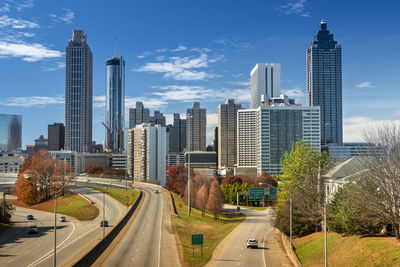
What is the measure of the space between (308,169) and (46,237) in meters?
43.1

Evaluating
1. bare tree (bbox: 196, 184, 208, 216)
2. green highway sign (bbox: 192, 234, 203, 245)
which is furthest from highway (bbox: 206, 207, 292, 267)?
bare tree (bbox: 196, 184, 208, 216)

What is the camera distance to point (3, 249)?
2157 inches

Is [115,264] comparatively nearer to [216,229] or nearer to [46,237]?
[46,237]

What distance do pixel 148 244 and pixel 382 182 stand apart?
29228 millimetres

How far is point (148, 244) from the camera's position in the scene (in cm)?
5162

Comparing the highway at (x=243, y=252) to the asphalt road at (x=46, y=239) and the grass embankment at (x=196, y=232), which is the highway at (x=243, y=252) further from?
the asphalt road at (x=46, y=239)

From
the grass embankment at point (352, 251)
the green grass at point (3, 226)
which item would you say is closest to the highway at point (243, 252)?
the grass embankment at point (352, 251)

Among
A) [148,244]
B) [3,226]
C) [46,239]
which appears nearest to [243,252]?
[148,244]

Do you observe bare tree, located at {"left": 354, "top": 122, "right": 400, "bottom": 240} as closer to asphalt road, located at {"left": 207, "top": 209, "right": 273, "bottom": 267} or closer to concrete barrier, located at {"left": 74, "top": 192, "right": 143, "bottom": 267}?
asphalt road, located at {"left": 207, "top": 209, "right": 273, "bottom": 267}

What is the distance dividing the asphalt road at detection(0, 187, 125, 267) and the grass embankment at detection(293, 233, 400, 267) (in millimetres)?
27733

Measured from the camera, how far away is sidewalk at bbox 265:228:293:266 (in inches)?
1819

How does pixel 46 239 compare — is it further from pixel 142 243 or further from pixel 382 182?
pixel 382 182

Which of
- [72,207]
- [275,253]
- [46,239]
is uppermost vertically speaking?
[275,253]

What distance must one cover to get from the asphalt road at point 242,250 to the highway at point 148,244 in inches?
225
